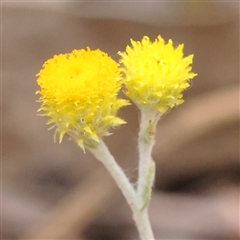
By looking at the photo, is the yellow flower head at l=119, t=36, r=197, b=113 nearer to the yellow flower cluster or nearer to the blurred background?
the yellow flower cluster

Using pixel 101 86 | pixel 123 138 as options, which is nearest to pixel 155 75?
pixel 101 86

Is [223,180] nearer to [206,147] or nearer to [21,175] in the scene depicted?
[206,147]

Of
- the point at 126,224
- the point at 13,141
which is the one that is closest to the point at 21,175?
the point at 13,141

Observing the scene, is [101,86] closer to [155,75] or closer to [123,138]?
[155,75]

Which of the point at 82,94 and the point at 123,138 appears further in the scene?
the point at 123,138

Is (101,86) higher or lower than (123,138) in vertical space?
lower

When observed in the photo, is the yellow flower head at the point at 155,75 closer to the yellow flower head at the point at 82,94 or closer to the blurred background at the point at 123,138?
the yellow flower head at the point at 82,94
